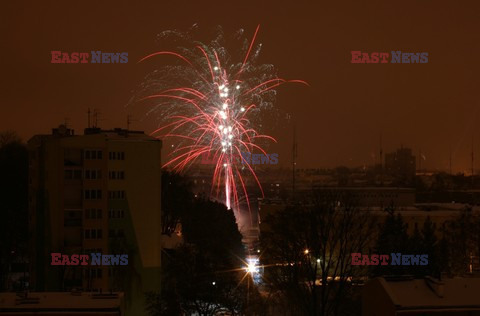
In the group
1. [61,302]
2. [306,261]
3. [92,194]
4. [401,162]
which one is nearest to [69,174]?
[92,194]

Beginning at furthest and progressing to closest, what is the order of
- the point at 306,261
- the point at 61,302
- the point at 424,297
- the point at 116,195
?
the point at 116,195
the point at 306,261
the point at 61,302
the point at 424,297

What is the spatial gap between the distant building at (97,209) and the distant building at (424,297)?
7.73 metres

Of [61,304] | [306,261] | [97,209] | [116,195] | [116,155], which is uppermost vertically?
[116,155]

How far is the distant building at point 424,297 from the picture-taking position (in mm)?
8234

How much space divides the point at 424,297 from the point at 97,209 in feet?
29.5

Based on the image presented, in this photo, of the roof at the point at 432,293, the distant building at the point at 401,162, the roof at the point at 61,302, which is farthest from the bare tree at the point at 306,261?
the distant building at the point at 401,162

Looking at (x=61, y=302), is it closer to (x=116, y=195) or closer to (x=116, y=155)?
(x=116, y=195)

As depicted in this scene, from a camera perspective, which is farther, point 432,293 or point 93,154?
point 93,154

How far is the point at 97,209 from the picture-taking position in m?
15.3

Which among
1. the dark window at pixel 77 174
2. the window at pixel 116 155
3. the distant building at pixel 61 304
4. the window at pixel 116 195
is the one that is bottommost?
the distant building at pixel 61 304

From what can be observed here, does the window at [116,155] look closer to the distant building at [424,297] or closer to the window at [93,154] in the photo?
the window at [93,154]

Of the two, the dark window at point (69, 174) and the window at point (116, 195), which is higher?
the dark window at point (69, 174)

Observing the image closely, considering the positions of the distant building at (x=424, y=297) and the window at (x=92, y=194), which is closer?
the distant building at (x=424, y=297)

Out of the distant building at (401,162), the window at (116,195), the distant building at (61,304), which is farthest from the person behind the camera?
the distant building at (401,162)
